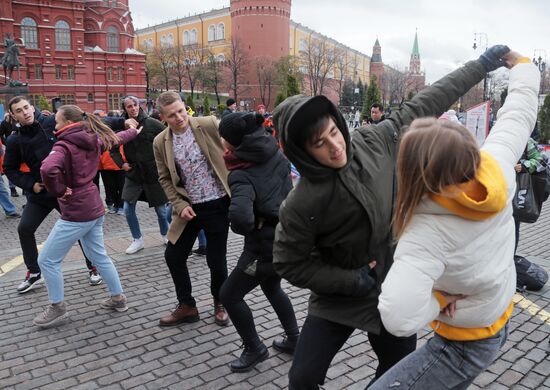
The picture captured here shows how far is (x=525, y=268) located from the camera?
5.25m

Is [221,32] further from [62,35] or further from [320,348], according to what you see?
[320,348]

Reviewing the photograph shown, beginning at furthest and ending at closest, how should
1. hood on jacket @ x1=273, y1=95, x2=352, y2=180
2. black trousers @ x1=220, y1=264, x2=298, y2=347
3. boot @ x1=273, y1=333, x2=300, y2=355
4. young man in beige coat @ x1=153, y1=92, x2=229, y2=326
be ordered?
1. young man in beige coat @ x1=153, y1=92, x2=229, y2=326
2. boot @ x1=273, y1=333, x2=300, y2=355
3. black trousers @ x1=220, y1=264, x2=298, y2=347
4. hood on jacket @ x1=273, y1=95, x2=352, y2=180

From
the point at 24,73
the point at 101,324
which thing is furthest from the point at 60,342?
the point at 24,73

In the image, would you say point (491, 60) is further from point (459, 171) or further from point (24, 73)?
point (24, 73)

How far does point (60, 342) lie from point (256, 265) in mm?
2084

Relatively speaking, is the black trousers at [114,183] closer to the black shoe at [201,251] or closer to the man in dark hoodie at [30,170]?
the black shoe at [201,251]

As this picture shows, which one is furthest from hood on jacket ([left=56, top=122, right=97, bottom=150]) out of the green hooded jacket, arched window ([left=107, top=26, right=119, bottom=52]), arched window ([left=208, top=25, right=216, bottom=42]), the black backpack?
arched window ([left=208, top=25, right=216, bottom=42])

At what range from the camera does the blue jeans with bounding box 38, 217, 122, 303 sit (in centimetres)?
446

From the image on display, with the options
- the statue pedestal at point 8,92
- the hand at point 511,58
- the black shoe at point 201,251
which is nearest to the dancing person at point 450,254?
the hand at point 511,58

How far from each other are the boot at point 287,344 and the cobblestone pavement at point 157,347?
0.19 ft

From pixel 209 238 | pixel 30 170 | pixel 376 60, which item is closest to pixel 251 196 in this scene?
pixel 209 238

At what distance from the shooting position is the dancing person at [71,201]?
14.4 feet

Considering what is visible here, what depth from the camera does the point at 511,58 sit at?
8.25 ft

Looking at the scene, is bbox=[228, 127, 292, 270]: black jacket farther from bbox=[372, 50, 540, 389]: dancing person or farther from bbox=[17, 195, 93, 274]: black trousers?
bbox=[17, 195, 93, 274]: black trousers
